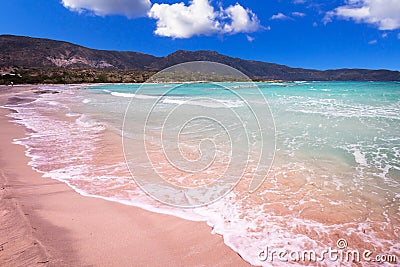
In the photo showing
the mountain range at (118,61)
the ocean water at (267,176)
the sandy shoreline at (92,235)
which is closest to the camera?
the sandy shoreline at (92,235)

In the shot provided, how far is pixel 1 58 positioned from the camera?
102 meters

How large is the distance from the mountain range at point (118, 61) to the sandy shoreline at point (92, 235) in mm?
92789

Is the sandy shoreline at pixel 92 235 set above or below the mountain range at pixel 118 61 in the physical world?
below

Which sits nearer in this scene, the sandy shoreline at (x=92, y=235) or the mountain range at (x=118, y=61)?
the sandy shoreline at (x=92, y=235)

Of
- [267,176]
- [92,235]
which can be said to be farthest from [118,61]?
[92,235]

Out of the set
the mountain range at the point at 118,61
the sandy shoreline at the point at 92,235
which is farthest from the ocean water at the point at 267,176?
the mountain range at the point at 118,61

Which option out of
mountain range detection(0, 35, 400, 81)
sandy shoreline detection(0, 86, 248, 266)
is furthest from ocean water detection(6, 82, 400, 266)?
mountain range detection(0, 35, 400, 81)

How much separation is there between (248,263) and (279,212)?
4.75ft

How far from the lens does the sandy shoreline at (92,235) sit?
2.87 meters

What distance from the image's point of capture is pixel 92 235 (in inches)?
131

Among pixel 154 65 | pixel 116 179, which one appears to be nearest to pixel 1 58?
pixel 154 65

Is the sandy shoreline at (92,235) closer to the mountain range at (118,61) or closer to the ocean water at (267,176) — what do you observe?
the ocean water at (267,176)

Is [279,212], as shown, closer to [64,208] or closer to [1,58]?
[64,208]

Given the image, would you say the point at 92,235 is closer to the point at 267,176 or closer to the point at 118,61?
the point at 267,176
